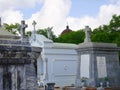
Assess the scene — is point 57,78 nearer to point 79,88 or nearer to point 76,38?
point 79,88

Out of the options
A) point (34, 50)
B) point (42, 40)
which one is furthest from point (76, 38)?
point (34, 50)

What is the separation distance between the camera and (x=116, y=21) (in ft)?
123

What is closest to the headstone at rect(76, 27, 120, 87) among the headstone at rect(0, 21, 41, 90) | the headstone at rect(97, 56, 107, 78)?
the headstone at rect(97, 56, 107, 78)

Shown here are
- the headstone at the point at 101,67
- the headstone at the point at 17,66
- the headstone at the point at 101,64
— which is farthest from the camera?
the headstone at the point at 101,67

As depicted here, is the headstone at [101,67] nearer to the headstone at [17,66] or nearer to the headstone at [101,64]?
the headstone at [101,64]

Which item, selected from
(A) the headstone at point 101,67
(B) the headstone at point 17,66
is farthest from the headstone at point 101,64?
(B) the headstone at point 17,66

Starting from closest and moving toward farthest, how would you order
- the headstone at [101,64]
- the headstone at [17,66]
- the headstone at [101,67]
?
the headstone at [17,66] < the headstone at [101,64] < the headstone at [101,67]

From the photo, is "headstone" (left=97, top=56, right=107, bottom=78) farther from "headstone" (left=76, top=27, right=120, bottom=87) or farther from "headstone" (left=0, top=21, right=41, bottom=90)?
"headstone" (left=0, top=21, right=41, bottom=90)

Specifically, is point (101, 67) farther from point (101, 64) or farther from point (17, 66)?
→ point (17, 66)

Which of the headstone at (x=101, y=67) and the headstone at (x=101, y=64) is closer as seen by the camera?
the headstone at (x=101, y=64)

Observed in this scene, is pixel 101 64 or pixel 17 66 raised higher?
pixel 101 64

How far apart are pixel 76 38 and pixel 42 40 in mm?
23675

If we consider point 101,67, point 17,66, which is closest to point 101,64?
point 101,67

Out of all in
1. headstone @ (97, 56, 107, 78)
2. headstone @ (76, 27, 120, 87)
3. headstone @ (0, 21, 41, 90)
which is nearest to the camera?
headstone @ (0, 21, 41, 90)
